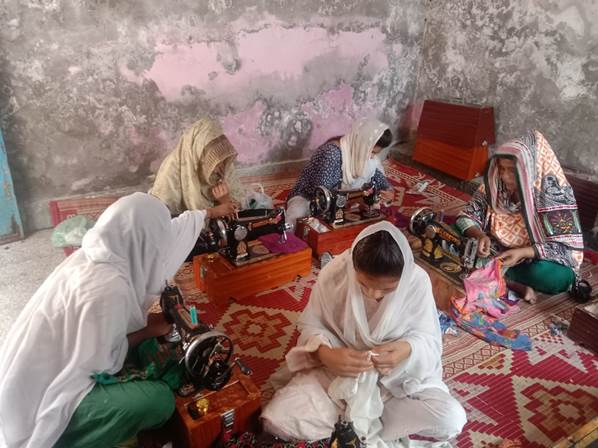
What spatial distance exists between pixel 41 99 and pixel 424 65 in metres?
4.45

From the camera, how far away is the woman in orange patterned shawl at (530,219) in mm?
3049

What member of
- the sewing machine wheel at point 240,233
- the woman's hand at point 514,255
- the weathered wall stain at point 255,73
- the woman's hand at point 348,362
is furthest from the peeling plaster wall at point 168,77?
the woman's hand at point 348,362

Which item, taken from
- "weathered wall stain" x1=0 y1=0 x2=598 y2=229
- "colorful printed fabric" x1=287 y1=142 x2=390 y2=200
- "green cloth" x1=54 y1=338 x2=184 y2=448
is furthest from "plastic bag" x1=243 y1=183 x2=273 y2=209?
"green cloth" x1=54 y1=338 x2=184 y2=448

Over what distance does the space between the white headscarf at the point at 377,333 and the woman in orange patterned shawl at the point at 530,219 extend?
1.28m

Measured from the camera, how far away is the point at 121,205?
73.3 inches

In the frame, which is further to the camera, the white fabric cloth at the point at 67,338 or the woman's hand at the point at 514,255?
the woman's hand at the point at 514,255

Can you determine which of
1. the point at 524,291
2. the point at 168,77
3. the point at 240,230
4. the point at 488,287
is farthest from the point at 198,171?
the point at 524,291

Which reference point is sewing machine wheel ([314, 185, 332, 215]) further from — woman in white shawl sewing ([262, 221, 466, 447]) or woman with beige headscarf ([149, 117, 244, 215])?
woman in white shawl sewing ([262, 221, 466, 447])

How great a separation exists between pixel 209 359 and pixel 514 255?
2290mm

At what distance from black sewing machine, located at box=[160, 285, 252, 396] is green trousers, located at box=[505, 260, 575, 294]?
7.44 ft

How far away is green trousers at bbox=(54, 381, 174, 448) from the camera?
5.66ft

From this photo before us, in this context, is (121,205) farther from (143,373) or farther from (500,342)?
(500,342)

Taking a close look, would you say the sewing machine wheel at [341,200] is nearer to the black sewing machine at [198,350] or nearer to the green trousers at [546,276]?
the green trousers at [546,276]

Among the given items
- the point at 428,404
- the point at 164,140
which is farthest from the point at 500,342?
the point at 164,140
